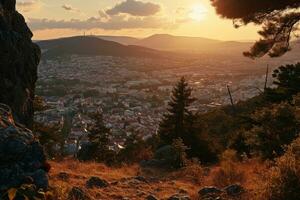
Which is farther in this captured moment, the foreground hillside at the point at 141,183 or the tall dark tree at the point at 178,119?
the tall dark tree at the point at 178,119

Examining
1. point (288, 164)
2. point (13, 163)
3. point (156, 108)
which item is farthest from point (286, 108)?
point (156, 108)

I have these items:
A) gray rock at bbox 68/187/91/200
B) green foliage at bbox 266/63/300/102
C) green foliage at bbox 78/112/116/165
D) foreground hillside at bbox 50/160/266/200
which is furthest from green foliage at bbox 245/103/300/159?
green foliage at bbox 78/112/116/165

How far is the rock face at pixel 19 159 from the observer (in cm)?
695

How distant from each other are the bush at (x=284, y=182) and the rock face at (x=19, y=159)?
12.6 feet

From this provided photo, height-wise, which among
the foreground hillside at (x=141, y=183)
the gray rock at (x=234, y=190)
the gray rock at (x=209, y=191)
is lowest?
the foreground hillside at (x=141, y=183)

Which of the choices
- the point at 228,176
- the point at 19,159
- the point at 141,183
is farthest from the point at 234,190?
the point at 19,159

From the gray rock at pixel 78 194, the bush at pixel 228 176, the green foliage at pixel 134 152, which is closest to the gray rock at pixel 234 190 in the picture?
the bush at pixel 228 176

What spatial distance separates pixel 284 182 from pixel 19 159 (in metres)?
4.53

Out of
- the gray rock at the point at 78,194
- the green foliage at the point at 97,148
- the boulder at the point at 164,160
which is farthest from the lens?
the green foliage at the point at 97,148

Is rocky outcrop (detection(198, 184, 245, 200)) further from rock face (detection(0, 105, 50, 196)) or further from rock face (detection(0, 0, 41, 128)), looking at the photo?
rock face (detection(0, 0, 41, 128))

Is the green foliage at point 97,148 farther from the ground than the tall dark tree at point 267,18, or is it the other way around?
the tall dark tree at point 267,18

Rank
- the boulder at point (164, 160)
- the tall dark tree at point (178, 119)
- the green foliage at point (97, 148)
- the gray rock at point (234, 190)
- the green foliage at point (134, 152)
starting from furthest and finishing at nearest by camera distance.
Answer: the tall dark tree at point (178, 119), the green foliage at point (97, 148), the green foliage at point (134, 152), the boulder at point (164, 160), the gray rock at point (234, 190)

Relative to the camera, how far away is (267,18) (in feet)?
Answer: 49.7

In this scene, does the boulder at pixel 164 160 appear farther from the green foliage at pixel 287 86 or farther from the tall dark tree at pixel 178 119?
the tall dark tree at pixel 178 119
